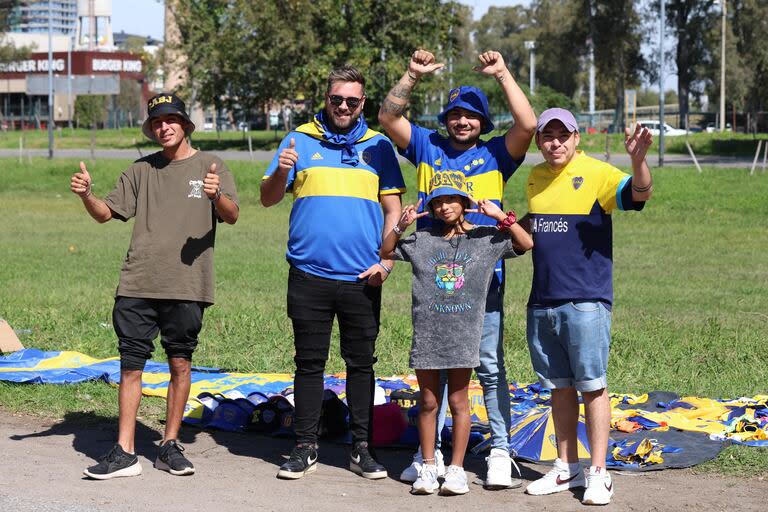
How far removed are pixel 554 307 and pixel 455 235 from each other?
2.11 feet

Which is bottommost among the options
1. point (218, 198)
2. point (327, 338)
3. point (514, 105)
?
point (327, 338)

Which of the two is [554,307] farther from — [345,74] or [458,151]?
[345,74]

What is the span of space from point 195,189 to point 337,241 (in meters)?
0.90

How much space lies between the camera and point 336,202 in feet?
21.0

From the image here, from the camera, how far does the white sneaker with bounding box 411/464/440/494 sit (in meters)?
6.12

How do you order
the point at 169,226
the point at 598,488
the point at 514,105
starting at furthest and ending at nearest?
the point at 169,226, the point at 514,105, the point at 598,488

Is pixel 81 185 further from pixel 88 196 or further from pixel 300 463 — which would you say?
pixel 300 463

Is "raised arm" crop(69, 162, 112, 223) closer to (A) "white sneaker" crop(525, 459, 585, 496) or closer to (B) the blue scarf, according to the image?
(B) the blue scarf

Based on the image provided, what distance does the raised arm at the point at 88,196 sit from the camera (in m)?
6.45

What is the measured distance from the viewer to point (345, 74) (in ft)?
20.9

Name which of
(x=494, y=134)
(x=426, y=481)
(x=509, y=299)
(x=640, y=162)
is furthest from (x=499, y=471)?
(x=494, y=134)

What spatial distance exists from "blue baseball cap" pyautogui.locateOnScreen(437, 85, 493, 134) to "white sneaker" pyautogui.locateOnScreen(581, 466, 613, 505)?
1900 millimetres

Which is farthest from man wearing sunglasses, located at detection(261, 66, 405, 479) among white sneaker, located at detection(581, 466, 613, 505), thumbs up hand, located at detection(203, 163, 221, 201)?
white sneaker, located at detection(581, 466, 613, 505)

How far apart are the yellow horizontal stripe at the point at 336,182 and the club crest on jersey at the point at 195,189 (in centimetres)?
61
